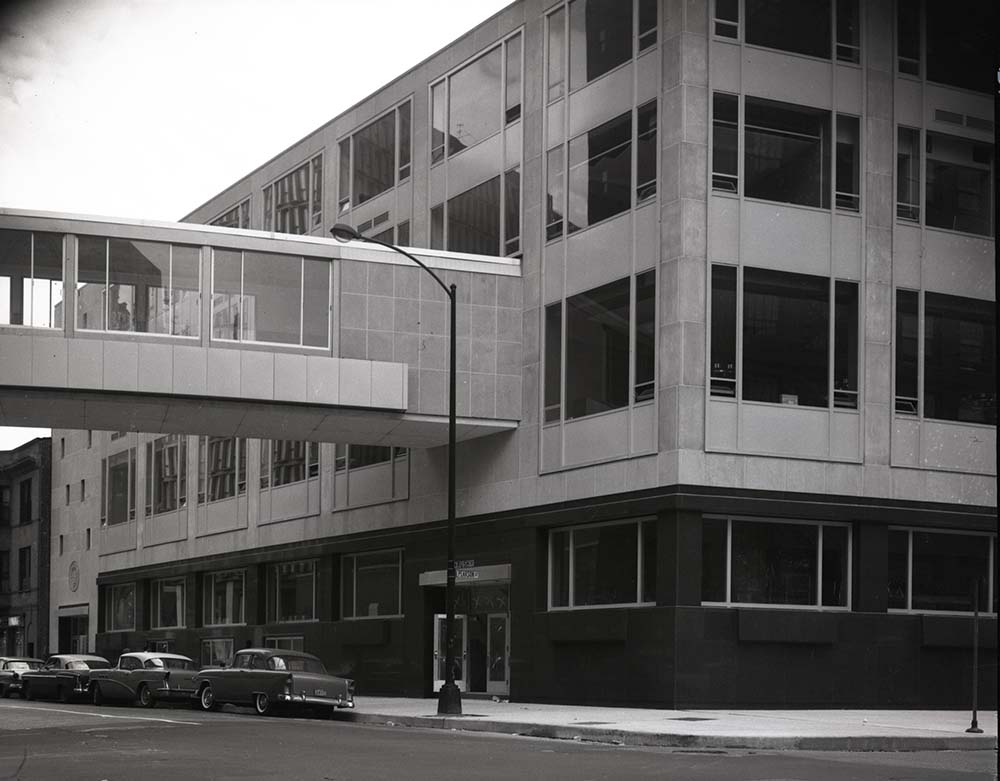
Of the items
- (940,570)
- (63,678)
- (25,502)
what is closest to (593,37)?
(940,570)

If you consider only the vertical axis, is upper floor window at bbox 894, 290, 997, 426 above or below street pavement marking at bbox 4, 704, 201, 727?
above

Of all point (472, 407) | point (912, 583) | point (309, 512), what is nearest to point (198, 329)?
point (472, 407)

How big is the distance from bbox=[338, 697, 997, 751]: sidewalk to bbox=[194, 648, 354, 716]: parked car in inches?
28.9

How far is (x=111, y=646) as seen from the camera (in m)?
65.9

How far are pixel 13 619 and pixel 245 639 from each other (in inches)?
1352

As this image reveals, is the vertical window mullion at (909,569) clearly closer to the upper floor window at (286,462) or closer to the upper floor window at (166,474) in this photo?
the upper floor window at (286,462)

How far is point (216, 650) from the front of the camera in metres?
55.6

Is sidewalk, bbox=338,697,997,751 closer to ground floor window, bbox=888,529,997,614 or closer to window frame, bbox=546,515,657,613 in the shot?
window frame, bbox=546,515,657,613

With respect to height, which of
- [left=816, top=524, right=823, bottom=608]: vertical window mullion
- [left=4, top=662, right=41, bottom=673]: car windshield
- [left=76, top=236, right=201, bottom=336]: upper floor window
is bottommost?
[left=4, top=662, right=41, bottom=673]: car windshield

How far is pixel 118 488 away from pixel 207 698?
3448 cm

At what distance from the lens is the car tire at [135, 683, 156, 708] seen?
118 feet

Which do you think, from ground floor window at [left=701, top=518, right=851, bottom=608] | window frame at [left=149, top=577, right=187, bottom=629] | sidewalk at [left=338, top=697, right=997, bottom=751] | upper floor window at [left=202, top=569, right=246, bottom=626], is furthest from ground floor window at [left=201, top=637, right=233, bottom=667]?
ground floor window at [left=701, top=518, right=851, bottom=608]

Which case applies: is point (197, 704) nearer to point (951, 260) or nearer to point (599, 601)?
point (599, 601)

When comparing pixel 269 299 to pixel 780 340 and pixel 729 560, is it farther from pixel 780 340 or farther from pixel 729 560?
pixel 729 560
